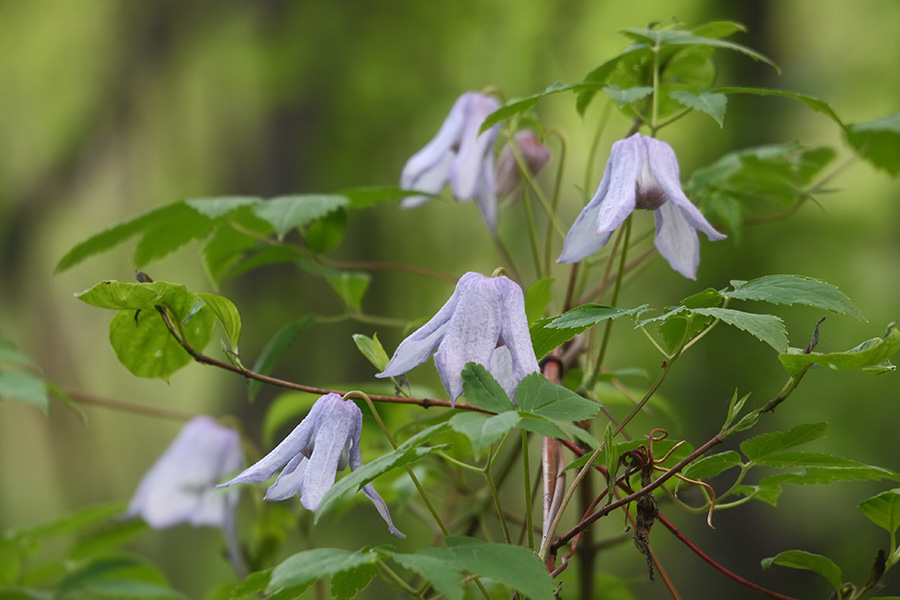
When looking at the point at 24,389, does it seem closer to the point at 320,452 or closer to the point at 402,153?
the point at 320,452

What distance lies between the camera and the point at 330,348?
2.95 metres

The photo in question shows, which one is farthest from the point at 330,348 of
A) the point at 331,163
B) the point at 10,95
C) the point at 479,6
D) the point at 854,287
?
the point at 10,95

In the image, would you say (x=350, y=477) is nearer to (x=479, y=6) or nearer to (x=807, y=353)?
(x=807, y=353)

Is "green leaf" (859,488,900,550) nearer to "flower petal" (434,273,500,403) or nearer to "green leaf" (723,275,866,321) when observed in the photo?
"green leaf" (723,275,866,321)

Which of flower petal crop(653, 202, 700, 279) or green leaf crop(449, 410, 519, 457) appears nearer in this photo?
green leaf crop(449, 410, 519, 457)

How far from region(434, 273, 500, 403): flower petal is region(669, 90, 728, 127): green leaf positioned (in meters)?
0.22

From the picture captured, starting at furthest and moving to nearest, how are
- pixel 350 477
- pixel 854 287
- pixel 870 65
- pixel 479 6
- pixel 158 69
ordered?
1. pixel 158 69
2. pixel 479 6
3. pixel 870 65
4. pixel 854 287
5. pixel 350 477

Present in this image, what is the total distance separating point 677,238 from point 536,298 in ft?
0.37

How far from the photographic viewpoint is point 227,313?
558 mm

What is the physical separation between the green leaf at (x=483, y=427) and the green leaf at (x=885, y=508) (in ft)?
0.89

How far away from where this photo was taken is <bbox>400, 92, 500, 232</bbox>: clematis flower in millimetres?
803

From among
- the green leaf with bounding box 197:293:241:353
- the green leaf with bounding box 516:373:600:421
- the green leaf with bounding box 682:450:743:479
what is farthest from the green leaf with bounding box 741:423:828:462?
the green leaf with bounding box 197:293:241:353

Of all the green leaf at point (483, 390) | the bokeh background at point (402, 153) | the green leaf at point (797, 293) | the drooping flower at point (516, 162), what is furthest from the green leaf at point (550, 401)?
the bokeh background at point (402, 153)

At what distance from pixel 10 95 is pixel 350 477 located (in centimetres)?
471
